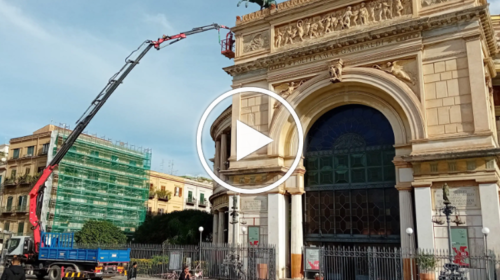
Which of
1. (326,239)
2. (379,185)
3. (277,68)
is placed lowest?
(326,239)

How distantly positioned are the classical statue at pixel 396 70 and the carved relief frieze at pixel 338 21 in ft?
7.48

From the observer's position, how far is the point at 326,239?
22.5 m

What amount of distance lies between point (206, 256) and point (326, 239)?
243 inches

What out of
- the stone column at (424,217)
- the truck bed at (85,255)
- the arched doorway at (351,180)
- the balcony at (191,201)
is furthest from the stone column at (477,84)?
the balcony at (191,201)

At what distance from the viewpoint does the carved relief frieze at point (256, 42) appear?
2553cm

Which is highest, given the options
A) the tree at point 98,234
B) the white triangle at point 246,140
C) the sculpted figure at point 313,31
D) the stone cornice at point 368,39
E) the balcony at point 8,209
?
the sculpted figure at point 313,31

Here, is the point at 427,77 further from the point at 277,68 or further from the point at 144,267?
the point at 144,267

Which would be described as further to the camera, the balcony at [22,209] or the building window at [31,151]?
the building window at [31,151]

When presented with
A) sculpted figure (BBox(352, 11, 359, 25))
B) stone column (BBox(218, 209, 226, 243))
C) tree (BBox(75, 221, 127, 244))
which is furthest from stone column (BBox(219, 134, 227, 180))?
tree (BBox(75, 221, 127, 244))

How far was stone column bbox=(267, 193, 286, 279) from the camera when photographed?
71.7 feet

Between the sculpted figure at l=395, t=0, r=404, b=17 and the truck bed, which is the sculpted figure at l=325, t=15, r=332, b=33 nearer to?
the sculpted figure at l=395, t=0, r=404, b=17

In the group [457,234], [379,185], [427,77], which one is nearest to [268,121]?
[379,185]

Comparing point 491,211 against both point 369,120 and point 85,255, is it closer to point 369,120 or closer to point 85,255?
point 369,120

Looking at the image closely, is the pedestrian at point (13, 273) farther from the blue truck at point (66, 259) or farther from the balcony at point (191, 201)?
the balcony at point (191, 201)
